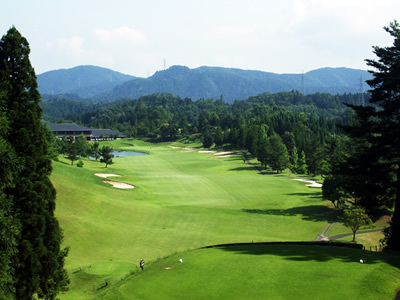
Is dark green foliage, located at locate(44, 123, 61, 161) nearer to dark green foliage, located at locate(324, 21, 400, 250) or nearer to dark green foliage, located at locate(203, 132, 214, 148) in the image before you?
dark green foliage, located at locate(324, 21, 400, 250)

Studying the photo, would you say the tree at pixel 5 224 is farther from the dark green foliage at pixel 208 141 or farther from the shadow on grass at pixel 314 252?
the dark green foliage at pixel 208 141

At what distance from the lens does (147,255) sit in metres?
35.4

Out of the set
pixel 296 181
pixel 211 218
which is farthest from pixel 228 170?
pixel 211 218

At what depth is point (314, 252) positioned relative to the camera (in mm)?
28703

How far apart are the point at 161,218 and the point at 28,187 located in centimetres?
3009

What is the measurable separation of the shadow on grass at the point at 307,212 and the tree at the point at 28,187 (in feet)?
122

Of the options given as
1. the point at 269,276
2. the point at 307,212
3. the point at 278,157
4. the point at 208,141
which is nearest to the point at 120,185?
the point at 307,212

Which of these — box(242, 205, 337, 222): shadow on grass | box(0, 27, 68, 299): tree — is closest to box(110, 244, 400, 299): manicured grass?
box(0, 27, 68, 299): tree

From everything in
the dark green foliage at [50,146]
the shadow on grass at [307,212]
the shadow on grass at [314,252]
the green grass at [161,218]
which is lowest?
the shadow on grass at [307,212]

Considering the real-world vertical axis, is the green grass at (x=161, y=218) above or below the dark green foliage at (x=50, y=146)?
below

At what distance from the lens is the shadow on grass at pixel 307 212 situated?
2111 inches

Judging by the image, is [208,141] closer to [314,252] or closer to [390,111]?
[390,111]

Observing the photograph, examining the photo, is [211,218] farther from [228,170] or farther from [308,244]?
[228,170]

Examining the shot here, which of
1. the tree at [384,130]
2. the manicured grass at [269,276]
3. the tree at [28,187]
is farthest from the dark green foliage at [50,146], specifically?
the tree at [384,130]
